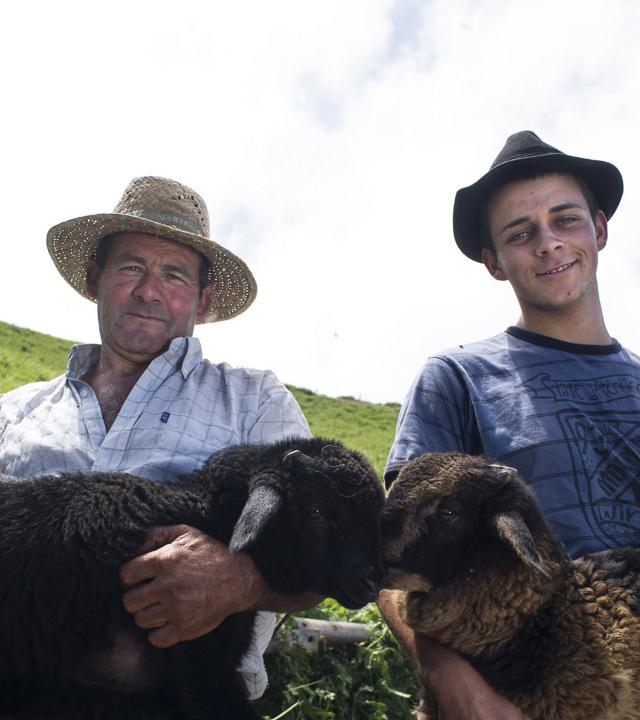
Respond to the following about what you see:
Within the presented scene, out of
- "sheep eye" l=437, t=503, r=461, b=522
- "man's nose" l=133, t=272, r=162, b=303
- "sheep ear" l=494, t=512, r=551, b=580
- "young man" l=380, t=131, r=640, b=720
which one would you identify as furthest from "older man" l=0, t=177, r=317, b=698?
"sheep ear" l=494, t=512, r=551, b=580

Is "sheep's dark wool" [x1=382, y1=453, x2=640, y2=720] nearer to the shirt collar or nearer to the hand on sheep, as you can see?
the hand on sheep

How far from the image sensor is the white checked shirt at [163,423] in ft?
13.2

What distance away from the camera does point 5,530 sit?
3.18m

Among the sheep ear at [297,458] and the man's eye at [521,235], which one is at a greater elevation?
the man's eye at [521,235]

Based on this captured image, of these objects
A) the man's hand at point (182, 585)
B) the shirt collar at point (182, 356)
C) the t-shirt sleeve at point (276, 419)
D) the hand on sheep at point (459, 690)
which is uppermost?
the shirt collar at point (182, 356)

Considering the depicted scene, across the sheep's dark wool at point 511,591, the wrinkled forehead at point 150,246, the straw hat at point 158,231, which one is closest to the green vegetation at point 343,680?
the sheep's dark wool at point 511,591

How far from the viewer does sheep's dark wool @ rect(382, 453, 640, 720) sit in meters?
3.08

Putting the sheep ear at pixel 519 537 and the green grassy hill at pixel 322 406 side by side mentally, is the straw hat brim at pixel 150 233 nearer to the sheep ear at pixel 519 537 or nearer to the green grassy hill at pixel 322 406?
the sheep ear at pixel 519 537

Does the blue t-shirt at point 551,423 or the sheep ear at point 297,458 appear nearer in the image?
the sheep ear at point 297,458

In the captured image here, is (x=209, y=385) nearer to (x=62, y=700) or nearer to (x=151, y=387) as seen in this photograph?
(x=151, y=387)

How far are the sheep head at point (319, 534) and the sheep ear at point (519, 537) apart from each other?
57cm

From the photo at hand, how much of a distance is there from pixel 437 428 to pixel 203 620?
58.5 inches

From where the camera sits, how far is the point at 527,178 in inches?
169

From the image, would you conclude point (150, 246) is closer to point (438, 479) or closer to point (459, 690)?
point (438, 479)
